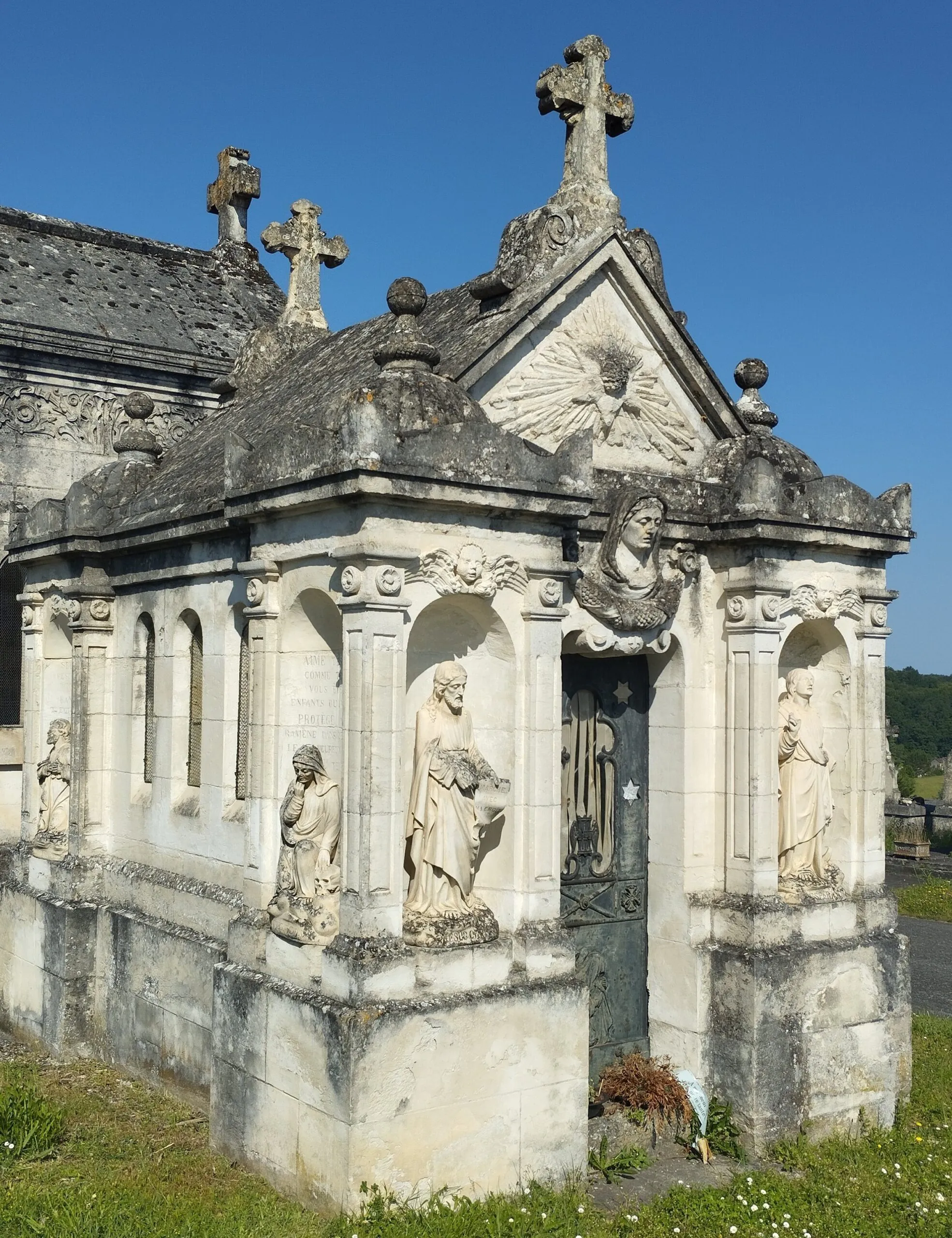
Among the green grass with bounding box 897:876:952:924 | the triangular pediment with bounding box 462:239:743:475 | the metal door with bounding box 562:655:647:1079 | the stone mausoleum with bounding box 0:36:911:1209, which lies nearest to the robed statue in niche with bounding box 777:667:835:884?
the stone mausoleum with bounding box 0:36:911:1209

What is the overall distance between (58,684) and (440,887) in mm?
5505

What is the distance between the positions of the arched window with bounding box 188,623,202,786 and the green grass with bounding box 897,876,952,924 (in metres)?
12.4

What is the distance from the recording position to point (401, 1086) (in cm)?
746

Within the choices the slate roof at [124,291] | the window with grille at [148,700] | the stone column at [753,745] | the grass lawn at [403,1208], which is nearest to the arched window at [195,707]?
the window with grille at [148,700]

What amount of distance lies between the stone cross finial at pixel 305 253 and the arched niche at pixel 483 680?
544cm

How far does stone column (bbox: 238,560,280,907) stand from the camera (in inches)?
339

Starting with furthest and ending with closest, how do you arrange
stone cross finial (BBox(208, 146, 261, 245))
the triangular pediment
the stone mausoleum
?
stone cross finial (BBox(208, 146, 261, 245)), the triangular pediment, the stone mausoleum

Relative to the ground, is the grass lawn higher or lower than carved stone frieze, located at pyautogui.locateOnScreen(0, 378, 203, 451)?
lower

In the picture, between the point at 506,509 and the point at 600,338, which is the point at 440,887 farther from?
the point at 600,338

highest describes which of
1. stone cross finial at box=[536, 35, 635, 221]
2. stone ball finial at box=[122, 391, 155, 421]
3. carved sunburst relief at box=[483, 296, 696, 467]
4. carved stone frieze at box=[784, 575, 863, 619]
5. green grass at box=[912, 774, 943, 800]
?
stone cross finial at box=[536, 35, 635, 221]

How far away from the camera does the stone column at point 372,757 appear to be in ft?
24.9

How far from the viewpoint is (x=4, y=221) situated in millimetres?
15672

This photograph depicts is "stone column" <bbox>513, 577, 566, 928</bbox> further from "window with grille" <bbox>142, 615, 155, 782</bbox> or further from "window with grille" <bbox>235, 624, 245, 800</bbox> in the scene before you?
"window with grille" <bbox>142, 615, 155, 782</bbox>

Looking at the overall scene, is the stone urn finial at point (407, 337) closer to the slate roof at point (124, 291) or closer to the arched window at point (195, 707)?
the arched window at point (195, 707)
